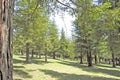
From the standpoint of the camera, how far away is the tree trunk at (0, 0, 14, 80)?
7.52 ft

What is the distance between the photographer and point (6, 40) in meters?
2.37

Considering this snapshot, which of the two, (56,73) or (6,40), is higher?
(6,40)

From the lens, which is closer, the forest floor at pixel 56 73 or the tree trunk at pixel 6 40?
the tree trunk at pixel 6 40

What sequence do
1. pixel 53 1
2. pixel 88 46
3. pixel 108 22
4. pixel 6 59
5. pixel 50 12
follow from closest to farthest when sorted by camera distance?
1. pixel 6 59
2. pixel 53 1
3. pixel 50 12
4. pixel 108 22
5. pixel 88 46

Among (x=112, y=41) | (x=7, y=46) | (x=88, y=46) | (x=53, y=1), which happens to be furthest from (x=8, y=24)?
(x=88, y=46)

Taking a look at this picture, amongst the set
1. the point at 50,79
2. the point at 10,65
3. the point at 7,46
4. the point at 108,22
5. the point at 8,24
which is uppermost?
the point at 108,22

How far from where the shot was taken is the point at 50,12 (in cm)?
637

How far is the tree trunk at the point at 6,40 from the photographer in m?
2.29

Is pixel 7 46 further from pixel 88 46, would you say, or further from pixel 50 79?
pixel 88 46

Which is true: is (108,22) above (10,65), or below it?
above

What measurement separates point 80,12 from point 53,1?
1.07 meters

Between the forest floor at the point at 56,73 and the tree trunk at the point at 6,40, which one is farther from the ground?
the tree trunk at the point at 6,40

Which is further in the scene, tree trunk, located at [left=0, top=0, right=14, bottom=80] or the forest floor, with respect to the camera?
the forest floor

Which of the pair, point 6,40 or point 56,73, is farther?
point 56,73
